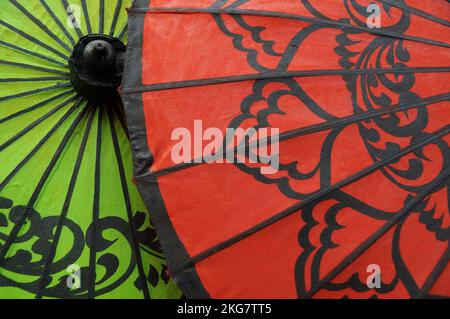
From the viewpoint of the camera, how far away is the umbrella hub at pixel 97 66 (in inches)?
96.6

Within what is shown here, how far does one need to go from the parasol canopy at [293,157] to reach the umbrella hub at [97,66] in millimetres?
235

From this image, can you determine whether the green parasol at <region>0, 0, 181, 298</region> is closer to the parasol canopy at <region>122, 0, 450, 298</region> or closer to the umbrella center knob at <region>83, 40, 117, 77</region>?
the umbrella center knob at <region>83, 40, 117, 77</region>

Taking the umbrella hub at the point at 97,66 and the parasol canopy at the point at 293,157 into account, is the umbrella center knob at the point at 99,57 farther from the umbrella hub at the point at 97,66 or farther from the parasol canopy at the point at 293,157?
the parasol canopy at the point at 293,157

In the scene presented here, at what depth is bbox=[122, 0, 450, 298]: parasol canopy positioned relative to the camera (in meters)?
2.11

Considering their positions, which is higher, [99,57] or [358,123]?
[99,57]

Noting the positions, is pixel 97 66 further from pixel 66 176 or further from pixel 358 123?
pixel 358 123

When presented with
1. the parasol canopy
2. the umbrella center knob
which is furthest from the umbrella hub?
the parasol canopy

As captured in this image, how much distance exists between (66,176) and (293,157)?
97 centimetres

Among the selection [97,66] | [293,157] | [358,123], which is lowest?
[293,157]

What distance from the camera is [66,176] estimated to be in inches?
96.8

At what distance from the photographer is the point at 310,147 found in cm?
218

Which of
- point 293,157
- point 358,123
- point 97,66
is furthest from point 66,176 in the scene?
point 358,123

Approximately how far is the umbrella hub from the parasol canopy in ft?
0.77

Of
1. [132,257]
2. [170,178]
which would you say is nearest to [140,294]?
[132,257]
